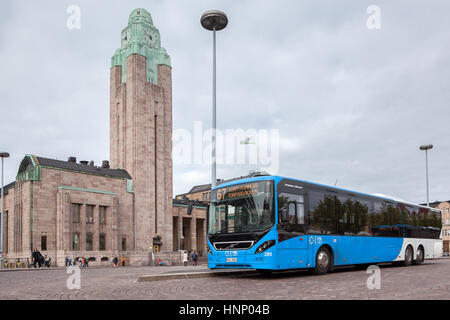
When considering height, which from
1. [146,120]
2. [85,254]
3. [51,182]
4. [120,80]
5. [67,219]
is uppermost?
[120,80]

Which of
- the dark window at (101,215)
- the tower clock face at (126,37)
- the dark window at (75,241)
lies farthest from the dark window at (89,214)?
the tower clock face at (126,37)

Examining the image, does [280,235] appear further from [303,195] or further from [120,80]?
[120,80]

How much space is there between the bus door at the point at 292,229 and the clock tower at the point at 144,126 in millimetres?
42040

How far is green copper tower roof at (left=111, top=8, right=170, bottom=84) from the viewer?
5981 cm

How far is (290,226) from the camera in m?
14.2

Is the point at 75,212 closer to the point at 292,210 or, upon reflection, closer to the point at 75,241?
the point at 75,241

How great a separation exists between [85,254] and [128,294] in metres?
39.4

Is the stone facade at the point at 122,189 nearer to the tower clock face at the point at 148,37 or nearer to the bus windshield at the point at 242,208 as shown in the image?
the tower clock face at the point at 148,37

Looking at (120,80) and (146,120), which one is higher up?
(120,80)

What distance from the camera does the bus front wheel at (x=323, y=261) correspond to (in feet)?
50.4

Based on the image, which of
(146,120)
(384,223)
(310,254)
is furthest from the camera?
(146,120)

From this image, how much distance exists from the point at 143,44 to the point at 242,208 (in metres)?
49.9
